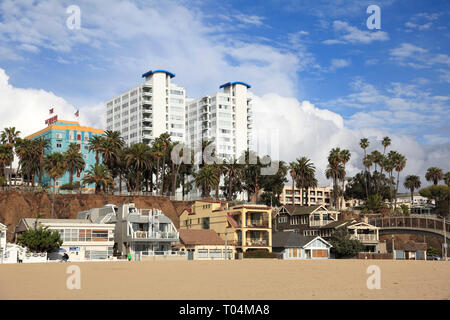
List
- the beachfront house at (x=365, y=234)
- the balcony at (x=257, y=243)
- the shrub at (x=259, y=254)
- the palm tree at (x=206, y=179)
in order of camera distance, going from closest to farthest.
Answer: the shrub at (x=259, y=254), the balcony at (x=257, y=243), the beachfront house at (x=365, y=234), the palm tree at (x=206, y=179)

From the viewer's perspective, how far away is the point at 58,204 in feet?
323

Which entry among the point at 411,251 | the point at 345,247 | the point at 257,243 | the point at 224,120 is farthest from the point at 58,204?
the point at 224,120

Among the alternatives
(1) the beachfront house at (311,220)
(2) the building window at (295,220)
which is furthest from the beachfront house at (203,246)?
(2) the building window at (295,220)

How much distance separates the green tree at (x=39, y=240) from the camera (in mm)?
63719

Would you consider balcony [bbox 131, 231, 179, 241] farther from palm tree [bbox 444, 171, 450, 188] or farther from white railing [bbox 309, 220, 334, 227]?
palm tree [bbox 444, 171, 450, 188]

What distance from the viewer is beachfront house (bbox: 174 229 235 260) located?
82.8 metres

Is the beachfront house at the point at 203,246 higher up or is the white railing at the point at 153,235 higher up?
the white railing at the point at 153,235

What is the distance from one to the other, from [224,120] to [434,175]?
2715 inches

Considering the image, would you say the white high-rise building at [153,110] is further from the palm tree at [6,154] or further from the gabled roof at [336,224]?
the gabled roof at [336,224]

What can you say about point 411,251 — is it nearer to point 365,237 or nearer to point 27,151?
point 365,237

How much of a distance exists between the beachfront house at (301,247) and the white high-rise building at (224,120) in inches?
3545

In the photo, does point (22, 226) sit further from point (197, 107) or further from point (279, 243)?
point (197, 107)

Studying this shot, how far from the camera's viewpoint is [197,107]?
19075 centimetres
